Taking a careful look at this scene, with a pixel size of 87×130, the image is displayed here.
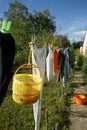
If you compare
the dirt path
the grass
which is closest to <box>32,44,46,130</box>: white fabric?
the grass

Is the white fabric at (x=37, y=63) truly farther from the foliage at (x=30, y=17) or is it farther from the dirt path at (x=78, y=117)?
the foliage at (x=30, y=17)

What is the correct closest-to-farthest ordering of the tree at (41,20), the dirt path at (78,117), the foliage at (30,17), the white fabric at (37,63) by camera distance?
the white fabric at (37,63), the dirt path at (78,117), the foliage at (30,17), the tree at (41,20)

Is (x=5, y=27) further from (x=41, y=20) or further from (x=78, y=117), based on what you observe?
(x=41, y=20)

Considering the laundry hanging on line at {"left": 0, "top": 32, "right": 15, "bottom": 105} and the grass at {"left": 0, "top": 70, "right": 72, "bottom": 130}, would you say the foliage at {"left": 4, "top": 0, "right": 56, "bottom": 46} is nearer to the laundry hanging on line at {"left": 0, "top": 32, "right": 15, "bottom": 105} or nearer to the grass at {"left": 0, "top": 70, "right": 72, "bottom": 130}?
the grass at {"left": 0, "top": 70, "right": 72, "bottom": 130}

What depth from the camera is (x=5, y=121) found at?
592 centimetres

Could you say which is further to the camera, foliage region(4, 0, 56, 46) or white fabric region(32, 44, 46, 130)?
foliage region(4, 0, 56, 46)

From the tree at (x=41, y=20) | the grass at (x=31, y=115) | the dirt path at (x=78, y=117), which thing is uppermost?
the tree at (x=41, y=20)

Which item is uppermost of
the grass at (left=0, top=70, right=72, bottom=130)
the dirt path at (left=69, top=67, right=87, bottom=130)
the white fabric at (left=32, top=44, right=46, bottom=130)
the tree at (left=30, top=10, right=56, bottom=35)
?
the tree at (left=30, top=10, right=56, bottom=35)

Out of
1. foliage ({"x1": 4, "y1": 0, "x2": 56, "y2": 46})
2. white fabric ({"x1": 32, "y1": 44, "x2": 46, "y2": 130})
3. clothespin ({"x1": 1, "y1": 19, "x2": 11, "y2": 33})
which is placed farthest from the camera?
foliage ({"x1": 4, "y1": 0, "x2": 56, "y2": 46})

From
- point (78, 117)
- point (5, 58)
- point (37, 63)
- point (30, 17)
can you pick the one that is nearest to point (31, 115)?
point (78, 117)

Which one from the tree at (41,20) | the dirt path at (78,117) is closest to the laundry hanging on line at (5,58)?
the dirt path at (78,117)

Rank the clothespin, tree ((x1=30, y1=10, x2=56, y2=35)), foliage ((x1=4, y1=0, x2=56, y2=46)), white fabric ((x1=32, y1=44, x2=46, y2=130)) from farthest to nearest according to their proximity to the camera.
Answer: tree ((x1=30, y1=10, x2=56, y2=35)) → foliage ((x1=4, y1=0, x2=56, y2=46)) → white fabric ((x1=32, y1=44, x2=46, y2=130)) → the clothespin

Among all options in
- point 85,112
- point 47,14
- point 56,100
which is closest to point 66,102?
point 56,100

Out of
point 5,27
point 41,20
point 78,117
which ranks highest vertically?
point 41,20
